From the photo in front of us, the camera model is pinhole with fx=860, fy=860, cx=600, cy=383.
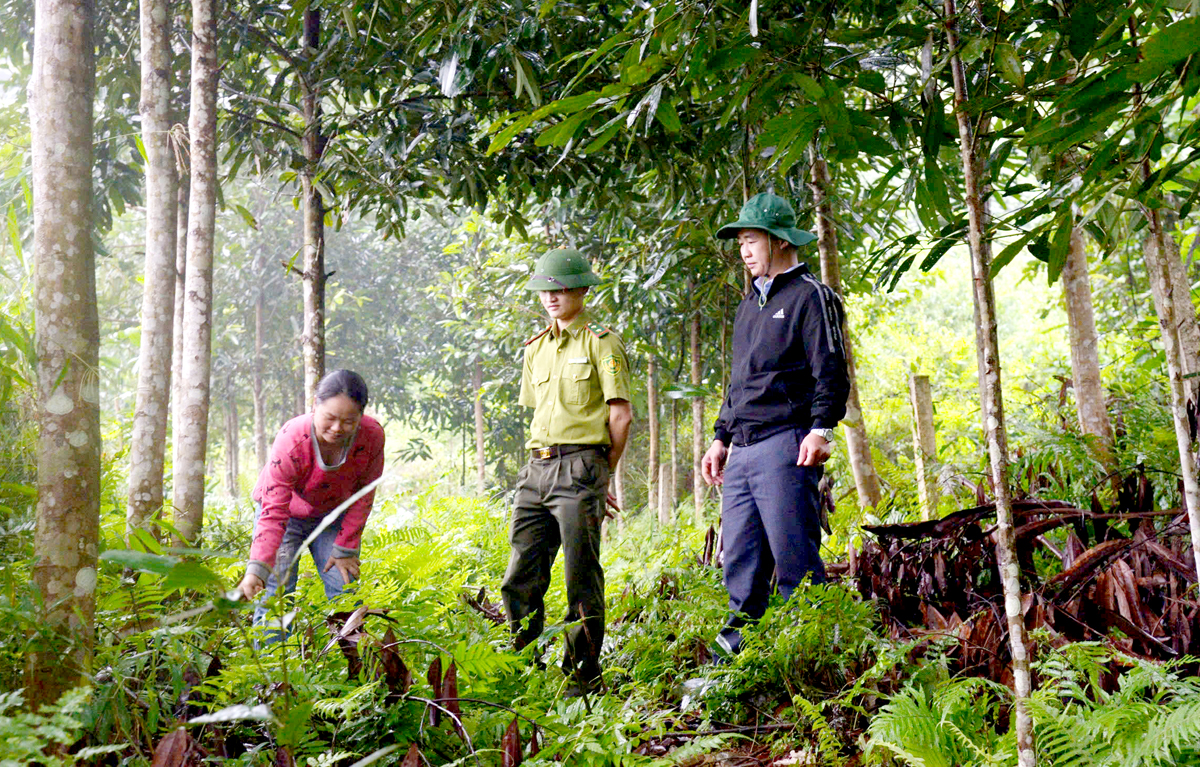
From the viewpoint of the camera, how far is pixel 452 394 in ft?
52.3

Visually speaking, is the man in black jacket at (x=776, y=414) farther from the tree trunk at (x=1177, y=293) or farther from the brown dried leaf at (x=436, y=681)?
the brown dried leaf at (x=436, y=681)

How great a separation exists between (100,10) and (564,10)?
3.79 meters

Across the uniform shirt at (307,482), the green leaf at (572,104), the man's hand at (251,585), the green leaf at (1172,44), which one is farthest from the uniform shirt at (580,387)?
the green leaf at (1172,44)

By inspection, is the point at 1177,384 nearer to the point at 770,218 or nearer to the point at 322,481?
the point at 770,218

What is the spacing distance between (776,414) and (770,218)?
822 mm

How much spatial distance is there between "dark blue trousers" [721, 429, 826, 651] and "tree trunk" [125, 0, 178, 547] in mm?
2554

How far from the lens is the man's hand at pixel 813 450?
3295mm

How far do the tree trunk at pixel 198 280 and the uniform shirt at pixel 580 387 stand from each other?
1.74m

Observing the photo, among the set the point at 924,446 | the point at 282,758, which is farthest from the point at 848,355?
the point at 282,758

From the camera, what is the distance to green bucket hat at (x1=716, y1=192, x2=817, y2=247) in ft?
11.8

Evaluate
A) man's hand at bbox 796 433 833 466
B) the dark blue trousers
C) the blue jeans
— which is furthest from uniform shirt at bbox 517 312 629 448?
the blue jeans

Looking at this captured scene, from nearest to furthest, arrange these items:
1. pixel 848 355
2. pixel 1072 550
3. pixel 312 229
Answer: pixel 1072 550 → pixel 848 355 → pixel 312 229

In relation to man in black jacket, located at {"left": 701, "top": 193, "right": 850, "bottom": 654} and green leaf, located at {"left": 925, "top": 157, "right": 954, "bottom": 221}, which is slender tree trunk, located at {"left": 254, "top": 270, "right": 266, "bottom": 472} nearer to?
man in black jacket, located at {"left": 701, "top": 193, "right": 850, "bottom": 654}

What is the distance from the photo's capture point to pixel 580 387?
13.0ft
